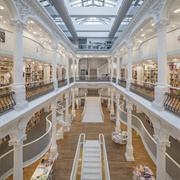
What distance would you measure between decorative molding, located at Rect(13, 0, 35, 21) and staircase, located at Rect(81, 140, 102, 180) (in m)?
6.82

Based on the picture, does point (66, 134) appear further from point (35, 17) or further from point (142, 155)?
point (35, 17)

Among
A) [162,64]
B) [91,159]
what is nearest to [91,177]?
[91,159]

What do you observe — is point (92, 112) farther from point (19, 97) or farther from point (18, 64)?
point (18, 64)

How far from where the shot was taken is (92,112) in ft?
53.5

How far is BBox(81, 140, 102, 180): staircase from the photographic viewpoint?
24.0ft

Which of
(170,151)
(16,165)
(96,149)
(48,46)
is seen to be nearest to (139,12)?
(170,151)

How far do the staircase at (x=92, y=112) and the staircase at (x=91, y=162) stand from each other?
4538mm

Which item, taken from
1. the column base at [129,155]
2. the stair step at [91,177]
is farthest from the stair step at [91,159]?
the column base at [129,155]

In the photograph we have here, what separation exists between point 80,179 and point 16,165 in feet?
11.9

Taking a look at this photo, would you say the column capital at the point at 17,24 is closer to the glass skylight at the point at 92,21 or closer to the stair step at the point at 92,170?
the stair step at the point at 92,170

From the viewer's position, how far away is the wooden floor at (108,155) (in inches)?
290

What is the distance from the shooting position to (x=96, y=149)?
967 cm

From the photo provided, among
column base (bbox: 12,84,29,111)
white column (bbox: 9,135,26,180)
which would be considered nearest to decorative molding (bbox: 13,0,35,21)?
column base (bbox: 12,84,29,111)

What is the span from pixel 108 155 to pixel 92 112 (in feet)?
24.7
